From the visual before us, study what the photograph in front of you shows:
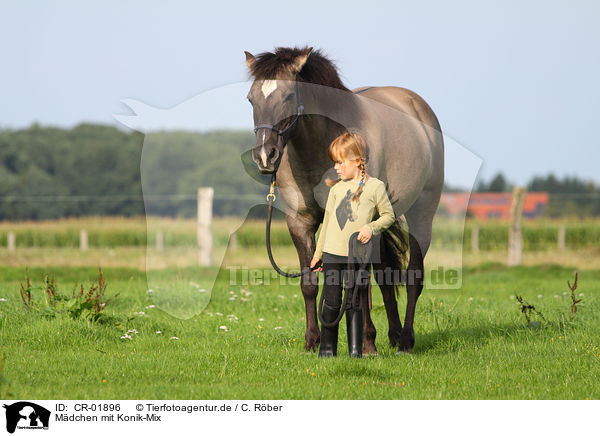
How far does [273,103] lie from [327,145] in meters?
0.67

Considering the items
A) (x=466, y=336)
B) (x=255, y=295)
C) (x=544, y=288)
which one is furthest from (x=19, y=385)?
(x=544, y=288)

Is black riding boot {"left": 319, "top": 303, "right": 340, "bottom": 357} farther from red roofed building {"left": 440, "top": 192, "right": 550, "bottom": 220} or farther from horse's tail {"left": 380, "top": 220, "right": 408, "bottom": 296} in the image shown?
red roofed building {"left": 440, "top": 192, "right": 550, "bottom": 220}

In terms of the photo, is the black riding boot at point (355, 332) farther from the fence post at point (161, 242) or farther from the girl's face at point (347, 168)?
the fence post at point (161, 242)

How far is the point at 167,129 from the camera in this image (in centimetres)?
509

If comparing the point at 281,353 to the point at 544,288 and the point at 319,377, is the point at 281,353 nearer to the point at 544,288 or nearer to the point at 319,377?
the point at 319,377

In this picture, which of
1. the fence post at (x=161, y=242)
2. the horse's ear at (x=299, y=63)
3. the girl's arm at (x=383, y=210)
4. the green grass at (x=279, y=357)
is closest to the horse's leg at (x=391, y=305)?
the green grass at (x=279, y=357)

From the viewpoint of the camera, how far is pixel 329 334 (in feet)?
15.0

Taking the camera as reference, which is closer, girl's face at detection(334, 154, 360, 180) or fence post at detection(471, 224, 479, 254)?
girl's face at detection(334, 154, 360, 180)

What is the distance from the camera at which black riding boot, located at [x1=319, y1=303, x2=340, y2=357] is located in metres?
4.50

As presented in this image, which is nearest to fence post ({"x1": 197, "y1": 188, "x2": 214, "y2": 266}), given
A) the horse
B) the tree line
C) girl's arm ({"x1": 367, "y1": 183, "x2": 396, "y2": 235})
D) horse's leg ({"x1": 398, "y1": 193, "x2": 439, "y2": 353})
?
the tree line

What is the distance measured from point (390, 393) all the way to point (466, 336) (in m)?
2.17

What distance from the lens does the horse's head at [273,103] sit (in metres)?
4.02
